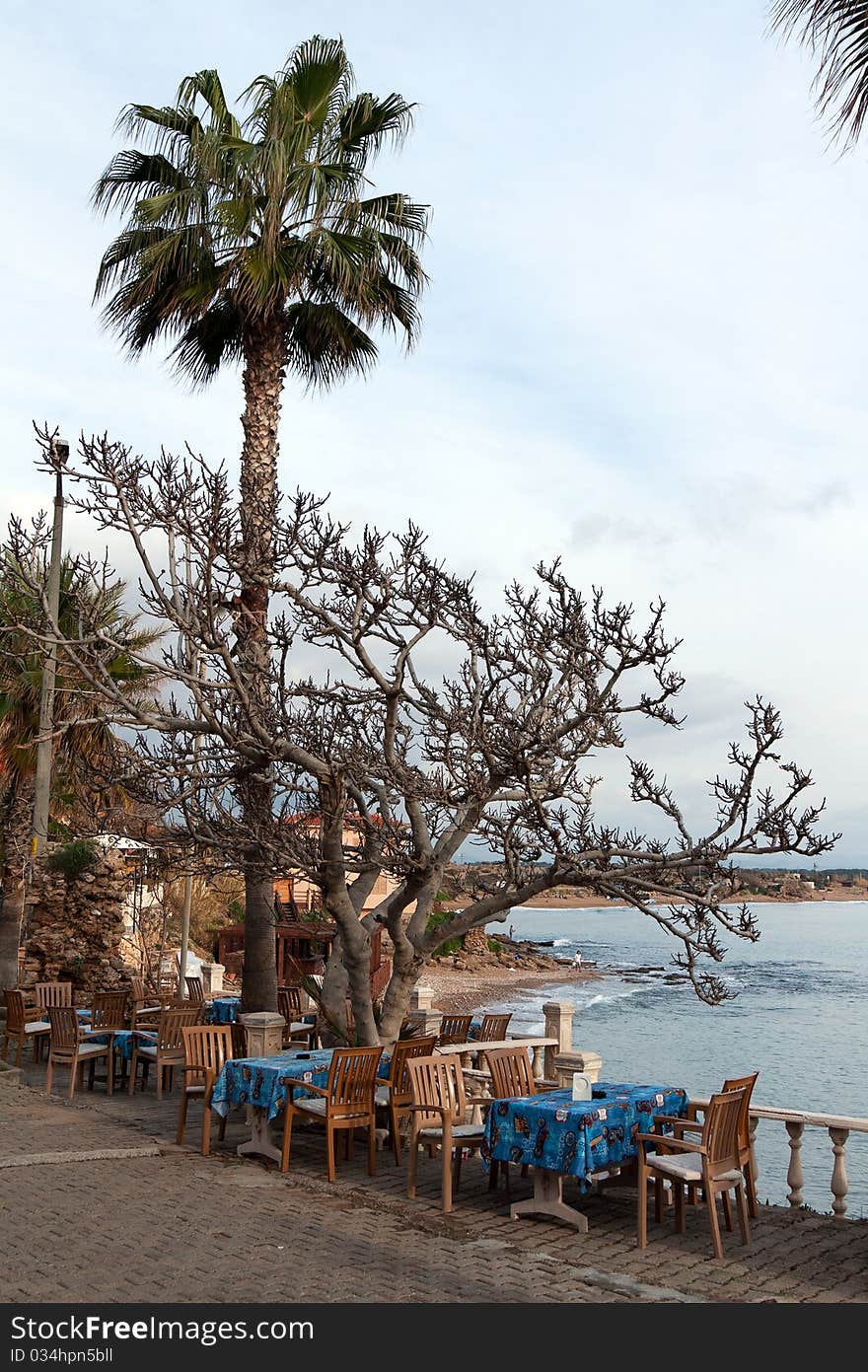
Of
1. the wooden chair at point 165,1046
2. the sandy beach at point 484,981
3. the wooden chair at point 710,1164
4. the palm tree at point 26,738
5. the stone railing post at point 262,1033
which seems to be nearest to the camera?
the wooden chair at point 710,1164

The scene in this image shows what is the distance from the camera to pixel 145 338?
1583 cm

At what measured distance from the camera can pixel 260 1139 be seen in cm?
1012

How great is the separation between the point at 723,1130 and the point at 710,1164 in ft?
0.94

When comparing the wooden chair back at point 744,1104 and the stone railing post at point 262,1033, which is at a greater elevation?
the stone railing post at point 262,1033

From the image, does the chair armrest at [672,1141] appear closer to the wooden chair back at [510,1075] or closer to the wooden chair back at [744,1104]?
the wooden chair back at [744,1104]

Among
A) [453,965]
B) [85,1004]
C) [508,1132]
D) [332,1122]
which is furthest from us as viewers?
[453,965]

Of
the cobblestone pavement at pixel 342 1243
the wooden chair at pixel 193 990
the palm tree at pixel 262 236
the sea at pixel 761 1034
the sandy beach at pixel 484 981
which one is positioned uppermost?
the palm tree at pixel 262 236

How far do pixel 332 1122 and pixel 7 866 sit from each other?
43.4 ft

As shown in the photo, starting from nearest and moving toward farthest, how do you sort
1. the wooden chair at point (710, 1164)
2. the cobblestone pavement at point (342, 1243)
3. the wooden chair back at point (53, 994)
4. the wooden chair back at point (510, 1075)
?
the cobblestone pavement at point (342, 1243) < the wooden chair at point (710, 1164) < the wooden chair back at point (510, 1075) < the wooden chair back at point (53, 994)

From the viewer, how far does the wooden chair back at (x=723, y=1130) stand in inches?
295

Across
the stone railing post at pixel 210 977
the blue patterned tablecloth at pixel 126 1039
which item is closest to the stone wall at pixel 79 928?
the stone railing post at pixel 210 977

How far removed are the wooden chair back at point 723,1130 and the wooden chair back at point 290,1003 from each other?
9.08 metres
